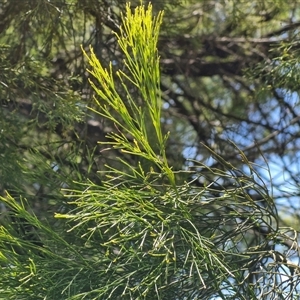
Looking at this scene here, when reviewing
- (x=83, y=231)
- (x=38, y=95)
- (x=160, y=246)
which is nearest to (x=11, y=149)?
(x=38, y=95)

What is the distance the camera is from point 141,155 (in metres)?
1.63

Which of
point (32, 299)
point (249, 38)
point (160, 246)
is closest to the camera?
point (160, 246)

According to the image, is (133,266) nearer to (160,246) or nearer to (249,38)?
(160,246)

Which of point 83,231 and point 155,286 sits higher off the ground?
point 83,231

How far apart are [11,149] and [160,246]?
39.5 inches

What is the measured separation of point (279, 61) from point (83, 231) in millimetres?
1004

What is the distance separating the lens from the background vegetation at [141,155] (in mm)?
1697

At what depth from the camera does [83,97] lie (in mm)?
2605

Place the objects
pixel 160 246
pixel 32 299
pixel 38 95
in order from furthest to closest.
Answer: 1. pixel 38 95
2. pixel 32 299
3. pixel 160 246

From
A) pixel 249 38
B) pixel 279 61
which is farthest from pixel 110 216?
pixel 249 38

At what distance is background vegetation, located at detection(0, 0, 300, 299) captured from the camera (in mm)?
1697

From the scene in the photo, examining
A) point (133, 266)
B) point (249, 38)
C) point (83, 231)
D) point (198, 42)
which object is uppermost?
point (249, 38)

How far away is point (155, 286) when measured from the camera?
1646mm

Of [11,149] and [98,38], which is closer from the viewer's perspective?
[11,149]
